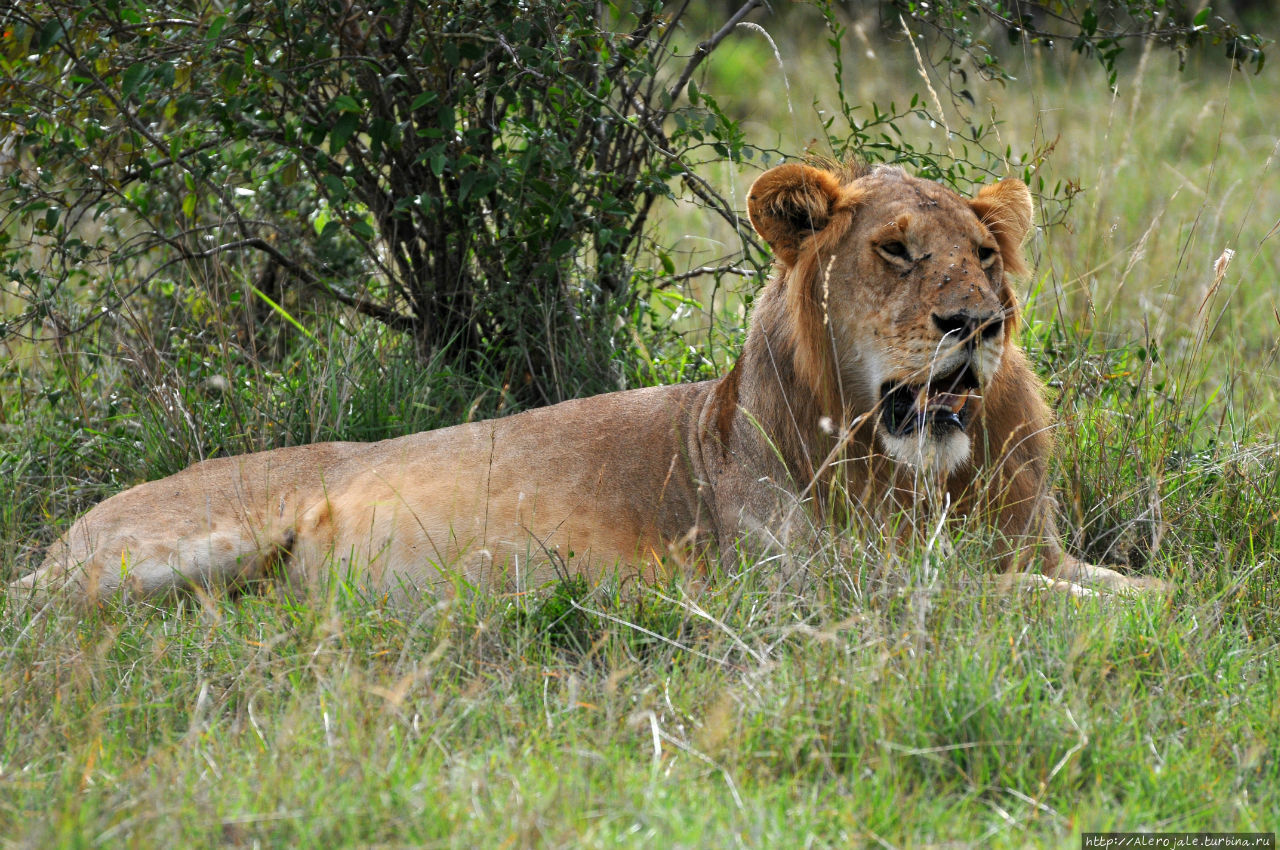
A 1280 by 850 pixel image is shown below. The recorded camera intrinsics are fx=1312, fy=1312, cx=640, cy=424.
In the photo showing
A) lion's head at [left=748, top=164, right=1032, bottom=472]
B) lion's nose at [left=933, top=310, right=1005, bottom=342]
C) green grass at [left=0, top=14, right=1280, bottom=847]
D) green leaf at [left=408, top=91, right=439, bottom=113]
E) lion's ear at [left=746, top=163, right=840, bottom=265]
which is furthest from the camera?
green leaf at [left=408, top=91, right=439, bottom=113]

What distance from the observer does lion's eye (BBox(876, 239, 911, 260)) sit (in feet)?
12.4

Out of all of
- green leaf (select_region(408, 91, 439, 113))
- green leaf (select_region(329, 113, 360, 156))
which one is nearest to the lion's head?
green leaf (select_region(408, 91, 439, 113))

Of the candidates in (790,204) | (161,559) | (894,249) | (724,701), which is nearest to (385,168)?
(161,559)

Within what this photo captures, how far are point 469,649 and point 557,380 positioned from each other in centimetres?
220

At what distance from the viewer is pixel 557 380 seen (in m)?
5.34

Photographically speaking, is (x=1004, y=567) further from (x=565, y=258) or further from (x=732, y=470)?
(x=565, y=258)

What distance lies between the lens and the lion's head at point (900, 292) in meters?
3.61

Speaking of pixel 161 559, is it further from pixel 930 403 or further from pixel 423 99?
pixel 930 403

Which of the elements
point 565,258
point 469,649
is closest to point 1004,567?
point 469,649

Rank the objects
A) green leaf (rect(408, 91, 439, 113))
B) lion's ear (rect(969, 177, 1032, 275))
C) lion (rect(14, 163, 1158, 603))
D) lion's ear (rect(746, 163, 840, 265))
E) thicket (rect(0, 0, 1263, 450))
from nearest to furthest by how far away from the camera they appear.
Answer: lion (rect(14, 163, 1158, 603)) < lion's ear (rect(746, 163, 840, 265)) < lion's ear (rect(969, 177, 1032, 275)) < green leaf (rect(408, 91, 439, 113)) < thicket (rect(0, 0, 1263, 450))

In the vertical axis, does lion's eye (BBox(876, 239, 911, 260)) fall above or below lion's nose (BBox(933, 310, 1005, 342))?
above

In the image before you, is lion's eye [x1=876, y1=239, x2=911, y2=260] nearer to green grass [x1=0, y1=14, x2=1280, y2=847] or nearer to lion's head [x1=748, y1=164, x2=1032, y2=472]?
lion's head [x1=748, y1=164, x2=1032, y2=472]

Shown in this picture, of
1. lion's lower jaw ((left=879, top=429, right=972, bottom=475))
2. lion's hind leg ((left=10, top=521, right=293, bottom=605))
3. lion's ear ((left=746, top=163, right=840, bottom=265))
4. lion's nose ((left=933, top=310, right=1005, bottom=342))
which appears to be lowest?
lion's hind leg ((left=10, top=521, right=293, bottom=605))

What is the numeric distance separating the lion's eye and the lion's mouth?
37cm
